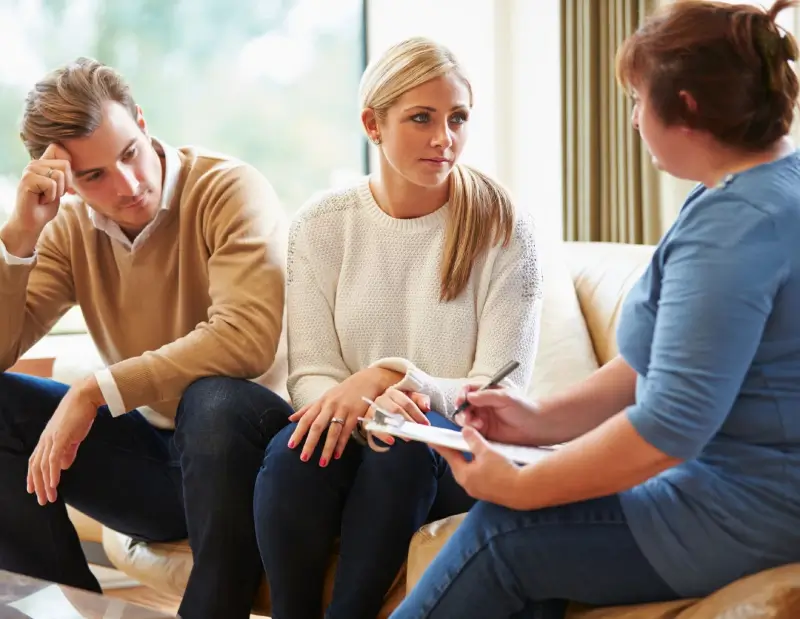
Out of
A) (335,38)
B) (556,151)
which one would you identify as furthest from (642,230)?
(335,38)

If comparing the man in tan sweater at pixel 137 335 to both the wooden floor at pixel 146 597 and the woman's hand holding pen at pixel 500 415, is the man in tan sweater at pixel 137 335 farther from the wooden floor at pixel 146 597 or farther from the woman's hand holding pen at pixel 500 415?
the wooden floor at pixel 146 597

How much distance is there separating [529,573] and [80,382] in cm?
95

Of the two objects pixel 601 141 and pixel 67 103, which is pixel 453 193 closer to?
pixel 67 103

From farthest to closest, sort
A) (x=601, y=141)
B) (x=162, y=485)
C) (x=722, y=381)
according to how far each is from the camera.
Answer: (x=601, y=141) → (x=162, y=485) → (x=722, y=381)

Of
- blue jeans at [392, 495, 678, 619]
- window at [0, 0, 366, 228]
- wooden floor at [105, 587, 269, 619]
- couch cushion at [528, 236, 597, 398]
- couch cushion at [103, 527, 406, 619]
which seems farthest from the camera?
window at [0, 0, 366, 228]

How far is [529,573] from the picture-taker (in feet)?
4.14

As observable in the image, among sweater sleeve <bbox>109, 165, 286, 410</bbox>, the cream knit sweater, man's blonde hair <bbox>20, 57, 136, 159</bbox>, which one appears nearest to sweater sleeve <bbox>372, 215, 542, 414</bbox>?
the cream knit sweater

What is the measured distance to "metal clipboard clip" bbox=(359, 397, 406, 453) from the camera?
4.83 ft

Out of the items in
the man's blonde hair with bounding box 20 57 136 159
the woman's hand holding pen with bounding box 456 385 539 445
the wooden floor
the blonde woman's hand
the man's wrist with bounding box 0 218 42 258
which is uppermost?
the man's blonde hair with bounding box 20 57 136 159

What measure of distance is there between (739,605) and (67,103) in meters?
1.38

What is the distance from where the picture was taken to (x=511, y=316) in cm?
184

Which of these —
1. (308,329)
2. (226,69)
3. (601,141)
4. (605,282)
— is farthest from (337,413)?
(226,69)

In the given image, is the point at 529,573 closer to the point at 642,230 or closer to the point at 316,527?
the point at 316,527

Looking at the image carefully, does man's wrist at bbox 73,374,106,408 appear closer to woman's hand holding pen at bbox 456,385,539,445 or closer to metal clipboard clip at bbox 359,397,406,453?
metal clipboard clip at bbox 359,397,406,453
